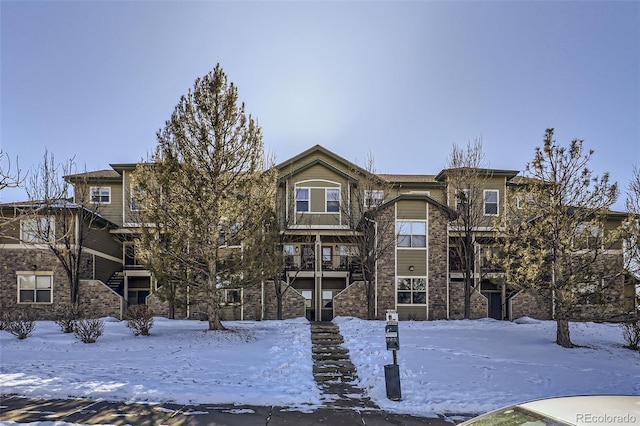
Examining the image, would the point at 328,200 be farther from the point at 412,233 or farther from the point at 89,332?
the point at 89,332

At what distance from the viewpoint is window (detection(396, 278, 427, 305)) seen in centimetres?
2367

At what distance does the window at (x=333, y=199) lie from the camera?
25.5m

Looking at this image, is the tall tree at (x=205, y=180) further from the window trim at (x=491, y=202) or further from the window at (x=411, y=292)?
the window trim at (x=491, y=202)

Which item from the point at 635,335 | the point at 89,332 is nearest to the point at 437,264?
the point at 635,335

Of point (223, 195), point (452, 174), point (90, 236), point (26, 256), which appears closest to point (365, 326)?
point (223, 195)

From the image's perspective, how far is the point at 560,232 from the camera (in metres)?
15.5

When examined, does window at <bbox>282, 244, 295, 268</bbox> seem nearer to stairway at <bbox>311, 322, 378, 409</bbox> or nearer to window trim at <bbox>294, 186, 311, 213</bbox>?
window trim at <bbox>294, 186, 311, 213</bbox>

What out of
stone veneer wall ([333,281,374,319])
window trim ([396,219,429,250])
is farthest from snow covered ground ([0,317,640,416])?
window trim ([396,219,429,250])

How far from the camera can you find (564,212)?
1551 centimetres

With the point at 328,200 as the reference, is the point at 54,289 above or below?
below

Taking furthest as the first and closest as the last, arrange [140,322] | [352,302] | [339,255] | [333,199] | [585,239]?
[339,255] < [333,199] < [352,302] < [140,322] < [585,239]

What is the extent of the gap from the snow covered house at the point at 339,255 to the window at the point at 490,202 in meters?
0.06

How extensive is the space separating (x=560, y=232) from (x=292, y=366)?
9.48m

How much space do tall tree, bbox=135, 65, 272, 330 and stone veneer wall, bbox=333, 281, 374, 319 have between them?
8.06m
